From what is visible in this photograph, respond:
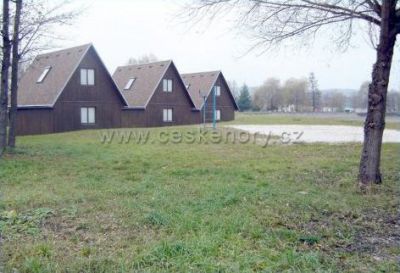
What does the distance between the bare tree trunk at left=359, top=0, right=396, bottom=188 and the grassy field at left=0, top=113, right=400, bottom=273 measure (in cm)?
43

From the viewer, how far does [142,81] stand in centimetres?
3291

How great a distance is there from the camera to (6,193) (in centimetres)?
659

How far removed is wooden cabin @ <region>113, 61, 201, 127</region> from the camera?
101 feet

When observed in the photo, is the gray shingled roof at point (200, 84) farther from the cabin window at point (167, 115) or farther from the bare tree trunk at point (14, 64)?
the bare tree trunk at point (14, 64)

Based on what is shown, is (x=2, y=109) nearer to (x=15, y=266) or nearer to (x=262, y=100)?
(x=15, y=266)

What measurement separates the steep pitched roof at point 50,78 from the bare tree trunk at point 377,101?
21.6 m

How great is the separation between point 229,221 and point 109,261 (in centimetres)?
177

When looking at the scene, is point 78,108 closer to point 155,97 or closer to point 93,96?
point 93,96

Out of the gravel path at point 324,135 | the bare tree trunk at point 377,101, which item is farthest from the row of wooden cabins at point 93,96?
the bare tree trunk at point 377,101

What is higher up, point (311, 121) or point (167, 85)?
point (167, 85)

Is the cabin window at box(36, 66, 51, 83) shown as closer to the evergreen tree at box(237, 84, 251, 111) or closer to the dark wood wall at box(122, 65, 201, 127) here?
the dark wood wall at box(122, 65, 201, 127)

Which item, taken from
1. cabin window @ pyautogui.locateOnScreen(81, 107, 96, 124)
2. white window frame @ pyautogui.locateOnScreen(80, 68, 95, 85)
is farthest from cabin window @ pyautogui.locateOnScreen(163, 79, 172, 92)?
cabin window @ pyautogui.locateOnScreen(81, 107, 96, 124)

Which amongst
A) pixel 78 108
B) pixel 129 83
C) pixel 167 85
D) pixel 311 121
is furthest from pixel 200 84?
pixel 78 108

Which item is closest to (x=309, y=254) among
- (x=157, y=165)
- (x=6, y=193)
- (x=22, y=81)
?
(x=6, y=193)
